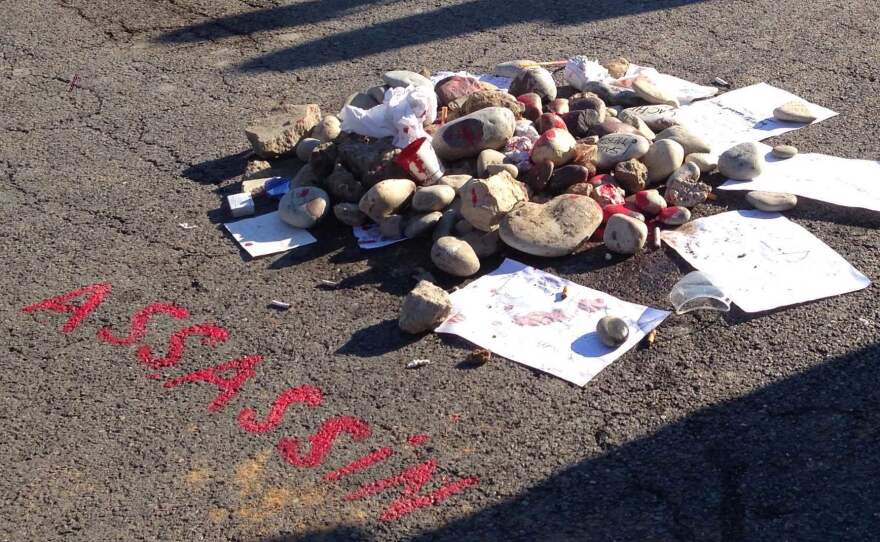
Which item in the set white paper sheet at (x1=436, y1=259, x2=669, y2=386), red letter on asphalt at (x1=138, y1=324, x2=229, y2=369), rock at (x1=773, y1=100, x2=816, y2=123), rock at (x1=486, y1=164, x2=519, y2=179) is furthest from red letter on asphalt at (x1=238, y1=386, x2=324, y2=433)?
rock at (x1=773, y1=100, x2=816, y2=123)

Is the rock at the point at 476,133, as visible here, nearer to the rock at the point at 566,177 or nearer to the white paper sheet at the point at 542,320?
the rock at the point at 566,177

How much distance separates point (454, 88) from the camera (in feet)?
16.2

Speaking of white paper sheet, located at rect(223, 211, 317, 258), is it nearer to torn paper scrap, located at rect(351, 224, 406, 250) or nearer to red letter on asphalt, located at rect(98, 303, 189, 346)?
torn paper scrap, located at rect(351, 224, 406, 250)

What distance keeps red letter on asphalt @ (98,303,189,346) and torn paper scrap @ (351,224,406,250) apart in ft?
2.84

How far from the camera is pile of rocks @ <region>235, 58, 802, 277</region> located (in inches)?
156

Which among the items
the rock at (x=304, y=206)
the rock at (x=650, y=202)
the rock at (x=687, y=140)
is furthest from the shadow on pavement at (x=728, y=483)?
the rock at (x=304, y=206)

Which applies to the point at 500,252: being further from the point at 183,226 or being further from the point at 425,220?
the point at 183,226

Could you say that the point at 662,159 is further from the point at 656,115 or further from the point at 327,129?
the point at 327,129

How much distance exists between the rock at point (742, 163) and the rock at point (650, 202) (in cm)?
48

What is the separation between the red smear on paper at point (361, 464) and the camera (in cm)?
299

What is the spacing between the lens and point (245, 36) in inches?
264

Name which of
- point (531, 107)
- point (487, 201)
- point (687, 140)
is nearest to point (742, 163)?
point (687, 140)

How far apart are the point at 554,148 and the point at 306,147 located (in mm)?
1380

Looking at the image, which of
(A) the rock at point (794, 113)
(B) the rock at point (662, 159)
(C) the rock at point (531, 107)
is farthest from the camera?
(A) the rock at point (794, 113)
